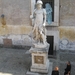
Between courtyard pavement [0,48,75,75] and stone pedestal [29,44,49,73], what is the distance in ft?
1.95

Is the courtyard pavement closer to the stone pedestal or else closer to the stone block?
the stone block

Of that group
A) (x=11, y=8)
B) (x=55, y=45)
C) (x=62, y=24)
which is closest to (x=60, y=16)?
(x=62, y=24)

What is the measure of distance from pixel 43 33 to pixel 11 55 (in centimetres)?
366

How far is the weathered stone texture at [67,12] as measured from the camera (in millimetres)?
11344

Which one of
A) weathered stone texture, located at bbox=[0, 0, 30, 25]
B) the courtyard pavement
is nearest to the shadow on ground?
the courtyard pavement

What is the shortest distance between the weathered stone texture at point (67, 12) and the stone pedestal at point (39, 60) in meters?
4.09

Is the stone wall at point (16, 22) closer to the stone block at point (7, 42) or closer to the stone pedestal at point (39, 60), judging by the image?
the stone block at point (7, 42)

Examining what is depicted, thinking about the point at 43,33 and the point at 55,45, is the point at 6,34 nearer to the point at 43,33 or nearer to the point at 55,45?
the point at 55,45

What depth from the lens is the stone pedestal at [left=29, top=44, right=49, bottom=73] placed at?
7.95m

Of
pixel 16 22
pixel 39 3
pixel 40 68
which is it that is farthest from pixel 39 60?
pixel 16 22

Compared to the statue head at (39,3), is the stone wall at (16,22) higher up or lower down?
lower down

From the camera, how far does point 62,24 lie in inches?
462

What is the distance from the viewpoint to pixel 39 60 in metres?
8.11

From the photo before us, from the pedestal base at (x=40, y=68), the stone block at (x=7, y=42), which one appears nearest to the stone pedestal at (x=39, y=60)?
the pedestal base at (x=40, y=68)
